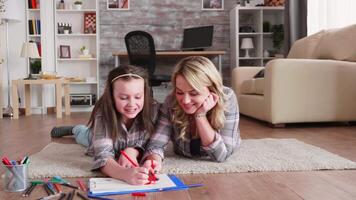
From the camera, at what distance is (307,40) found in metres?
4.21

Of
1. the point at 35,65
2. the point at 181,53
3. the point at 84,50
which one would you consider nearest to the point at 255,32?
the point at 181,53

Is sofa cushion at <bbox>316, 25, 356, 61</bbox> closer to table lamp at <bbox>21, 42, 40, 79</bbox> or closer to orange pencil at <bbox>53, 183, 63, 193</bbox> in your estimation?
orange pencil at <bbox>53, 183, 63, 193</bbox>

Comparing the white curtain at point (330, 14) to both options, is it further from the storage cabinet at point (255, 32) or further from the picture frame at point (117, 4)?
→ the picture frame at point (117, 4)

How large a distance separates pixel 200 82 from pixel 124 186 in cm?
49

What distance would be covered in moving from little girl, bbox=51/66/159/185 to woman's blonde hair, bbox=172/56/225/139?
127 mm

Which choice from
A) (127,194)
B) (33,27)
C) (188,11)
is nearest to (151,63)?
(188,11)

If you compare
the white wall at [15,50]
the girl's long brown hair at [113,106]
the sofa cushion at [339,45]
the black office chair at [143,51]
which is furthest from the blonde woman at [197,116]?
the white wall at [15,50]

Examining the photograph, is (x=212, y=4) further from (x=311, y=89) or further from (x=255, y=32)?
(x=311, y=89)

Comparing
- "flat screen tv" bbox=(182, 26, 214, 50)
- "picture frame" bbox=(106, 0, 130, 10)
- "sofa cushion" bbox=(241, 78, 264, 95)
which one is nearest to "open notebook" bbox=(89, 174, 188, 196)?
"sofa cushion" bbox=(241, 78, 264, 95)

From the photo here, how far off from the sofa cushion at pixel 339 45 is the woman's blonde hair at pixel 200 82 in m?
2.19

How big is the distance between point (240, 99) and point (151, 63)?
1.07m

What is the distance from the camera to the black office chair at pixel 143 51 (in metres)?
4.58

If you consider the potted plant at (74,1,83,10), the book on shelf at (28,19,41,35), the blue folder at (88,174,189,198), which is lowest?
the blue folder at (88,174,189,198)

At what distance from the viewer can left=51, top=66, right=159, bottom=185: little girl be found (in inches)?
62.0
